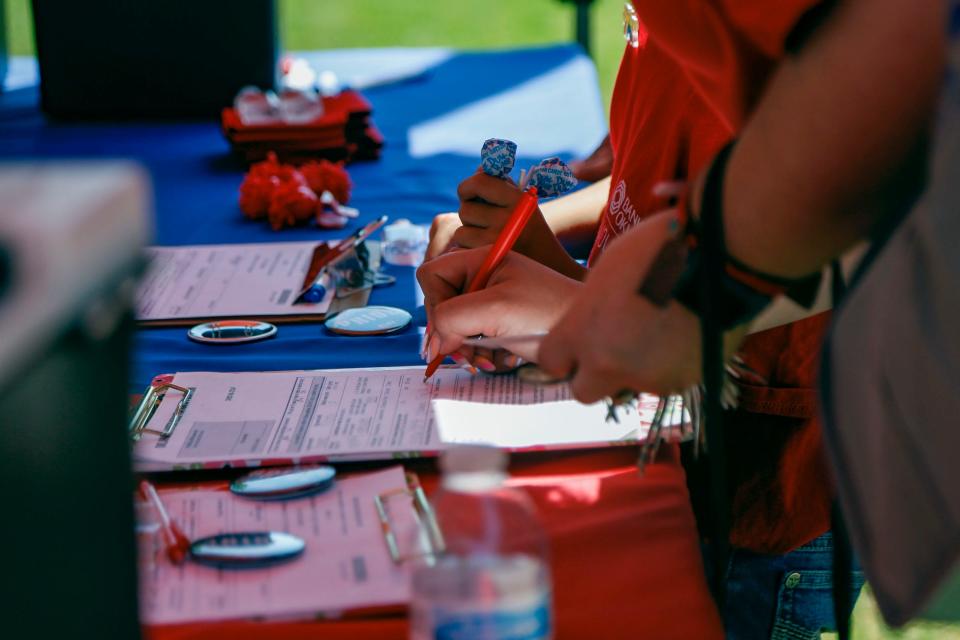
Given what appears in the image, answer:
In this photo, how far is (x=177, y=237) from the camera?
1.67 meters

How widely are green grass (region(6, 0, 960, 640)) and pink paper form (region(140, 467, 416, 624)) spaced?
527cm

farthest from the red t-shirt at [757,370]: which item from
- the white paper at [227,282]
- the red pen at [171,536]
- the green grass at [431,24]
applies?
the green grass at [431,24]

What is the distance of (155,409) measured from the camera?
1014mm

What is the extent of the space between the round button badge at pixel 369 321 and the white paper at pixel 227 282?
0.15ft

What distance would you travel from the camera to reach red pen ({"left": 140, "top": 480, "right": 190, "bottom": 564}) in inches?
30.5

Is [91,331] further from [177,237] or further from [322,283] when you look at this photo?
[177,237]

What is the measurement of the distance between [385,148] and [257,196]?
19.7 inches

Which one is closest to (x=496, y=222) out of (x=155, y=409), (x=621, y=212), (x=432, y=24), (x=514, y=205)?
(x=514, y=205)

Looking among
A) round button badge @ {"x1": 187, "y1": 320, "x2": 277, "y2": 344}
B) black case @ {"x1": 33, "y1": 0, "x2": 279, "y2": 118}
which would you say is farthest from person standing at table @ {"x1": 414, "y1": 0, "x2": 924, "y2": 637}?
black case @ {"x1": 33, "y1": 0, "x2": 279, "y2": 118}

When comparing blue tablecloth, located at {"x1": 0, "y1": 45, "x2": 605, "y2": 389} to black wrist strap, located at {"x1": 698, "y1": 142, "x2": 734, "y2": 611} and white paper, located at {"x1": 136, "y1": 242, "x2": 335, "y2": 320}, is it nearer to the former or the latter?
white paper, located at {"x1": 136, "y1": 242, "x2": 335, "y2": 320}

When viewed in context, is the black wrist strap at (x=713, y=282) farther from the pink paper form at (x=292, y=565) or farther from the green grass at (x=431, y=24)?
the green grass at (x=431, y=24)

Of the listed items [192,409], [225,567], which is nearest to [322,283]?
[192,409]

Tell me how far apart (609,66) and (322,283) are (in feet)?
16.1

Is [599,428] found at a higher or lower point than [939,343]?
lower
